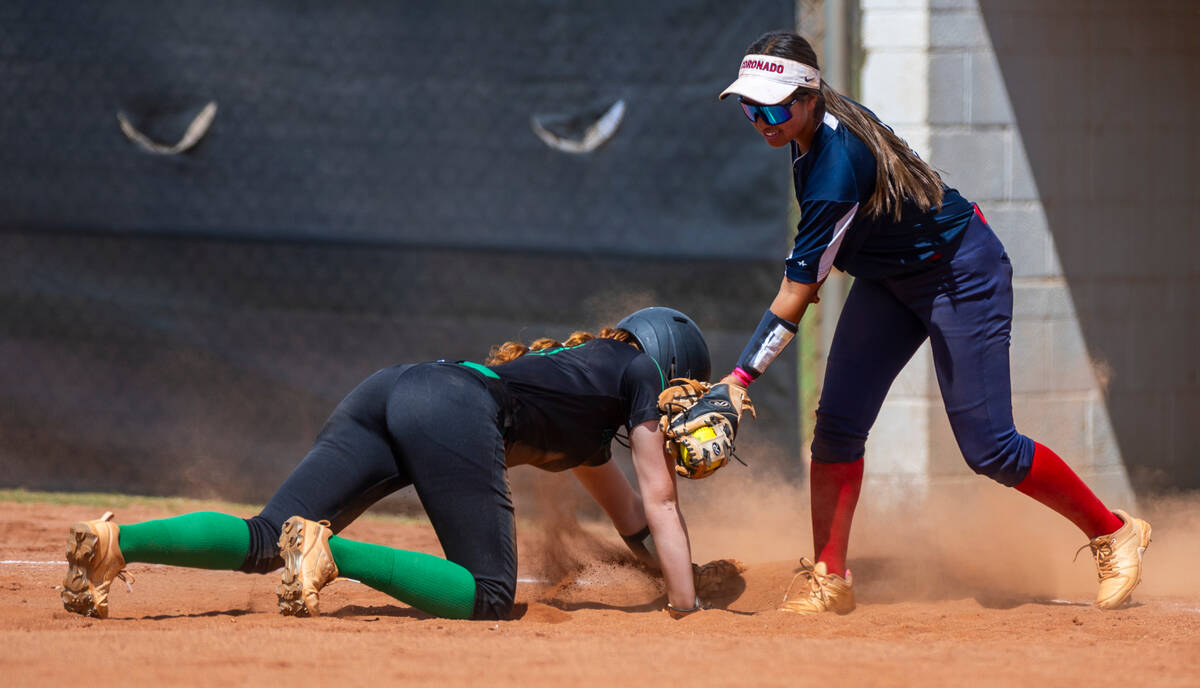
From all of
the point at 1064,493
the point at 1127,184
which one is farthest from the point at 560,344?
the point at 1127,184

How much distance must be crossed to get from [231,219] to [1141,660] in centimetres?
464

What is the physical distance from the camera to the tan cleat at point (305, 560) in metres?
3.28

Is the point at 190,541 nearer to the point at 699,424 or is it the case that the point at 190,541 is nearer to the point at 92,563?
the point at 92,563

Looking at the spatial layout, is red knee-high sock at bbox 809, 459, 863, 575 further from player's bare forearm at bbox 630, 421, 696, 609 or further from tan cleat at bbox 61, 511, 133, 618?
tan cleat at bbox 61, 511, 133, 618

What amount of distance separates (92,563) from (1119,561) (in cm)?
313

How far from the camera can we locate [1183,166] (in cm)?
619

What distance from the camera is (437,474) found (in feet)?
→ 11.7

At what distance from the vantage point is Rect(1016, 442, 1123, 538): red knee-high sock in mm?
4055

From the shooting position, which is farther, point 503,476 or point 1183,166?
point 1183,166

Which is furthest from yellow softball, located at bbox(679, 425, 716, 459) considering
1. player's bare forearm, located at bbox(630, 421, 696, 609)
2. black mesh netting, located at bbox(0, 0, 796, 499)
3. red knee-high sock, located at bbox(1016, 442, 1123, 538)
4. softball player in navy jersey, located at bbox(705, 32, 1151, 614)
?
black mesh netting, located at bbox(0, 0, 796, 499)

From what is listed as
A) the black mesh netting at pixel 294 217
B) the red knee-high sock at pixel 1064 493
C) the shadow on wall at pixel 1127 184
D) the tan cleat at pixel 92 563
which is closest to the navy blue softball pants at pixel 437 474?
the tan cleat at pixel 92 563

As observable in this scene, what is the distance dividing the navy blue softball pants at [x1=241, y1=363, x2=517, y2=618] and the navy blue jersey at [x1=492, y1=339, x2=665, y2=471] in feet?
0.38

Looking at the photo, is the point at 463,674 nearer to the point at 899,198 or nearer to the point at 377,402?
the point at 377,402

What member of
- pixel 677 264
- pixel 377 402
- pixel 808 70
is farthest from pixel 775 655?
pixel 677 264
